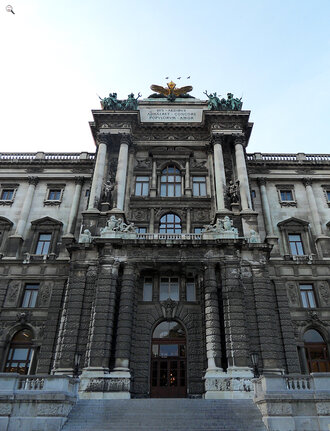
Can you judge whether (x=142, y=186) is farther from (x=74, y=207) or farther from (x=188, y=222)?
(x=74, y=207)

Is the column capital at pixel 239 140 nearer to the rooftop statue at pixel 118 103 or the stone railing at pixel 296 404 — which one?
the rooftop statue at pixel 118 103

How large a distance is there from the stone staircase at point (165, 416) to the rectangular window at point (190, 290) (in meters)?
8.83

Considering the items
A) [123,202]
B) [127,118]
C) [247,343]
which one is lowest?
[247,343]

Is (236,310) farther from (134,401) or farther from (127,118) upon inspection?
(127,118)

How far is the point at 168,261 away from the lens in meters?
26.2

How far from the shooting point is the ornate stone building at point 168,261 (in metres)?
23.7

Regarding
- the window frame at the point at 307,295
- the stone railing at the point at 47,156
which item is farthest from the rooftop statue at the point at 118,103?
the window frame at the point at 307,295

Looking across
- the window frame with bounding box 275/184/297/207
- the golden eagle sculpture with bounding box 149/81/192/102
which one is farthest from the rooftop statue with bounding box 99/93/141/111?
the window frame with bounding box 275/184/297/207

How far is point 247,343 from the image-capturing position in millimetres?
23422

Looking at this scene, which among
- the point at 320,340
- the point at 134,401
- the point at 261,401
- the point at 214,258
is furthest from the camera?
the point at 320,340

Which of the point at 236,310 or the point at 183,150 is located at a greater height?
the point at 183,150

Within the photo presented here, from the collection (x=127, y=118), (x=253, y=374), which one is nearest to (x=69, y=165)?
(x=127, y=118)

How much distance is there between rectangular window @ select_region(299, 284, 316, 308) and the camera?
2908 centimetres

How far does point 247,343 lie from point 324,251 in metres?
13.2
